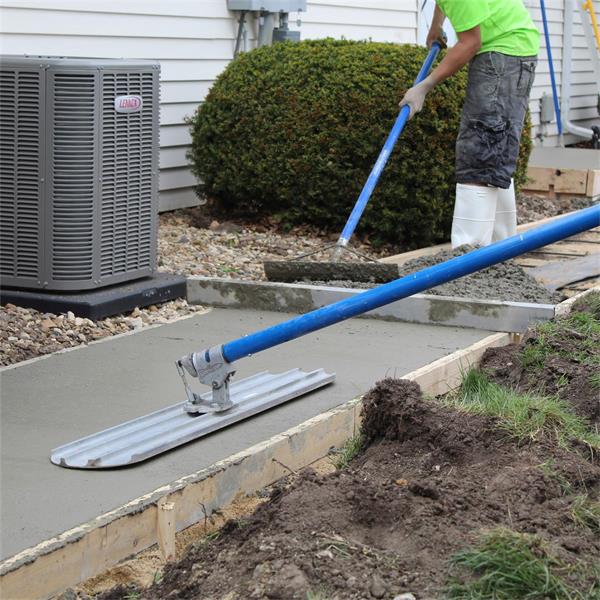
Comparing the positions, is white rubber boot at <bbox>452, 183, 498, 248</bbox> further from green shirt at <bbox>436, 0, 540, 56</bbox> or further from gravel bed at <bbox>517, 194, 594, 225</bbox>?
gravel bed at <bbox>517, 194, 594, 225</bbox>

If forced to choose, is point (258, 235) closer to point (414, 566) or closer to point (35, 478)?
point (35, 478)

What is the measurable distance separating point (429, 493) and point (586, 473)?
61 centimetres

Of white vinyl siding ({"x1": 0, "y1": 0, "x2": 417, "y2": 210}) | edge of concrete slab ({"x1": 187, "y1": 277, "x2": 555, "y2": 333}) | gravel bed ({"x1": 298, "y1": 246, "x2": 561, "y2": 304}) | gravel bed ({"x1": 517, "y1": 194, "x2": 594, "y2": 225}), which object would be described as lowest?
edge of concrete slab ({"x1": 187, "y1": 277, "x2": 555, "y2": 333})

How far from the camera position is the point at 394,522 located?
315 cm

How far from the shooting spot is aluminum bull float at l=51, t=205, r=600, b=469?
3.71 meters

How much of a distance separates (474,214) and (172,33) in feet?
10.8

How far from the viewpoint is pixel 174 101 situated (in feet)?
30.9

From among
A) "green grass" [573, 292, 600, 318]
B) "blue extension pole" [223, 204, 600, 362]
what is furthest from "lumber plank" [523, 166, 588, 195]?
"blue extension pole" [223, 204, 600, 362]

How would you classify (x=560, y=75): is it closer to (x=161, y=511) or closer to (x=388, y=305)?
(x=388, y=305)

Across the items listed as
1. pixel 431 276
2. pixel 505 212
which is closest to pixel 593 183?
pixel 505 212

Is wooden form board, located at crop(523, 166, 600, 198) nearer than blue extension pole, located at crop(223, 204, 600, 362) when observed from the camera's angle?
No

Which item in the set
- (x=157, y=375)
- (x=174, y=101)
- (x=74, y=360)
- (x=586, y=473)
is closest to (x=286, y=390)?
(x=157, y=375)

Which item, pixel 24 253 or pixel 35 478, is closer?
pixel 35 478

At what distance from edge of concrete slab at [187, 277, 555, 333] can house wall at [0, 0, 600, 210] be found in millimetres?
2397
